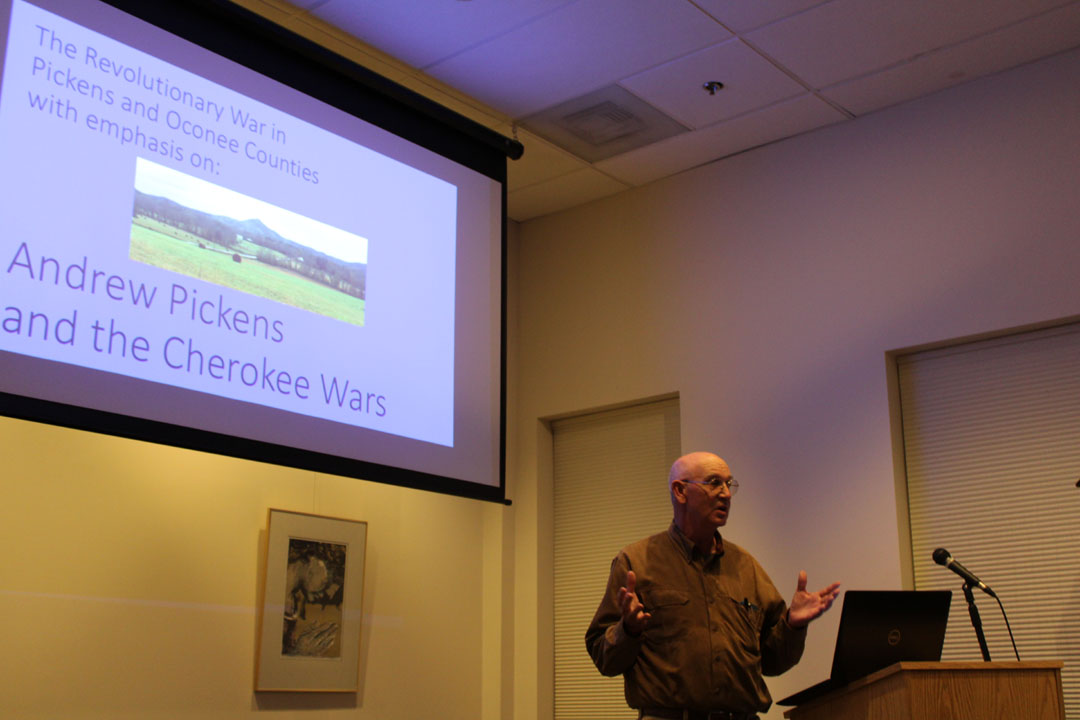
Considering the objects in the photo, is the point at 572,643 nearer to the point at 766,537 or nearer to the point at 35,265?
the point at 766,537

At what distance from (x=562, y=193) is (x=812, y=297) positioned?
57.4 inches

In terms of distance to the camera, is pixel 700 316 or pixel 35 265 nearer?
pixel 35 265

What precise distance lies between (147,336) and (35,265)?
37 centimetres

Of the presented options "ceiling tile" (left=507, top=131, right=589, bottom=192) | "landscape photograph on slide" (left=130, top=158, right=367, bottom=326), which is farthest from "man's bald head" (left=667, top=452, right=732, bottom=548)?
"ceiling tile" (left=507, top=131, right=589, bottom=192)

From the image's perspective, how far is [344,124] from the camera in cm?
418

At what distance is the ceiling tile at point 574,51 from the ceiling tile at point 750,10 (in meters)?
0.05

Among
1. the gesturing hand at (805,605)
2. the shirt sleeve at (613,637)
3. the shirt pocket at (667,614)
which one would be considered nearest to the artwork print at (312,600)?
the shirt sleeve at (613,637)

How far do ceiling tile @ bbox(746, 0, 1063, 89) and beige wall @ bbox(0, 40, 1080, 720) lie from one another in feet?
1.24

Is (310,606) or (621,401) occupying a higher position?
(621,401)

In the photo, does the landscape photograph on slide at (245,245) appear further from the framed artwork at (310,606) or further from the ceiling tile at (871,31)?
the ceiling tile at (871,31)

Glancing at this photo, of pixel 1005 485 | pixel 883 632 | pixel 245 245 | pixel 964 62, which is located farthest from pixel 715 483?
pixel 964 62

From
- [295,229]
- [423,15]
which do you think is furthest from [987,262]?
[295,229]

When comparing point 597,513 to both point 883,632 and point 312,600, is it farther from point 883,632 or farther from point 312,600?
point 883,632

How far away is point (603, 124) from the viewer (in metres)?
5.07
